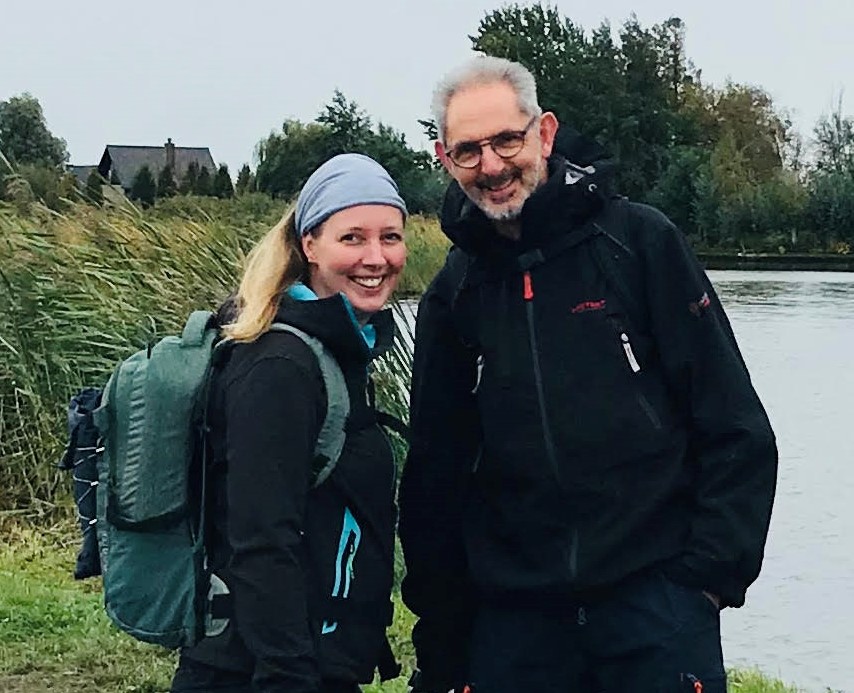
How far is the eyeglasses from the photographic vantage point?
10.1ft

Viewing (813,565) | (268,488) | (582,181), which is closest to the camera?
(268,488)

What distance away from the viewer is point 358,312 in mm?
2934

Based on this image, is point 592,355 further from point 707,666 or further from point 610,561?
point 707,666

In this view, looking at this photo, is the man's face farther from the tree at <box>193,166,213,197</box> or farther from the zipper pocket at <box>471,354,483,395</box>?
the tree at <box>193,166,213,197</box>

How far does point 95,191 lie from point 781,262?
153ft

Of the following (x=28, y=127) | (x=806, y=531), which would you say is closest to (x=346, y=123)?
(x=28, y=127)

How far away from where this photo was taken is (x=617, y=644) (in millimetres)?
3062

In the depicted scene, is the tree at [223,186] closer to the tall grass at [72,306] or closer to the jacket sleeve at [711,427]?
the tall grass at [72,306]

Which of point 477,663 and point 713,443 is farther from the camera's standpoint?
point 477,663

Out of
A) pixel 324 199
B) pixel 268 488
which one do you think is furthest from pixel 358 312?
pixel 268 488

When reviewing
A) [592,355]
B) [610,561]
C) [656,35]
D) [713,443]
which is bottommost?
[610,561]

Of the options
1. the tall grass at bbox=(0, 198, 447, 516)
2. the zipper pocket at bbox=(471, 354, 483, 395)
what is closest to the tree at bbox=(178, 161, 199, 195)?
the tall grass at bbox=(0, 198, 447, 516)

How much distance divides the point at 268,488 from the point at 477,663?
0.86 m

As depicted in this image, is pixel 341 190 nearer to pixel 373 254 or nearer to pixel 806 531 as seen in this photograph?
pixel 373 254
